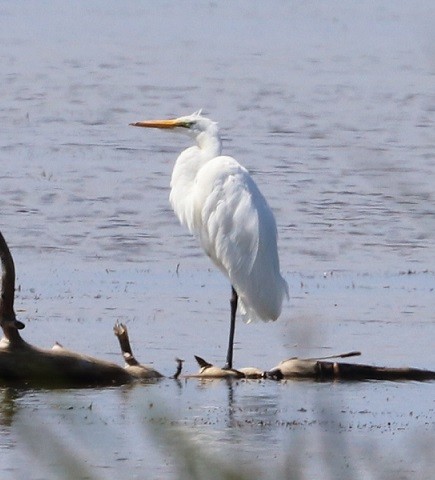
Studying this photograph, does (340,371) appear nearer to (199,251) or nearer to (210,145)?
(210,145)

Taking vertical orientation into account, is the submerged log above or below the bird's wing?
below

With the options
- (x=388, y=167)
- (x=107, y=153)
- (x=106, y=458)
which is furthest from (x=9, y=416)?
(x=107, y=153)

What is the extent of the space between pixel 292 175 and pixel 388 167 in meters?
13.5

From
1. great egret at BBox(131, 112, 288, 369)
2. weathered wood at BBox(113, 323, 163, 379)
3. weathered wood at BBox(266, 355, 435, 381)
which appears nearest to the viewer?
weathered wood at BBox(113, 323, 163, 379)

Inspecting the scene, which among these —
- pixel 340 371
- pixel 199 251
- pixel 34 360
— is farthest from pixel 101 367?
pixel 199 251

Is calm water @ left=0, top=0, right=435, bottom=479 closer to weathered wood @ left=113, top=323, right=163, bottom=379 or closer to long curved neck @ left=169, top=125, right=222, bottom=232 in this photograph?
weathered wood @ left=113, top=323, right=163, bottom=379

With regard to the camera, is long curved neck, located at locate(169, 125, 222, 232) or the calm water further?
long curved neck, located at locate(169, 125, 222, 232)

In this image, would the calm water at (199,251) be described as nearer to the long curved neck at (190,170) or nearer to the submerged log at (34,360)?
the submerged log at (34,360)

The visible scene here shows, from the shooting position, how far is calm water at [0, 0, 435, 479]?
17.7 feet

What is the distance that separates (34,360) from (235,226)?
7.24 feet

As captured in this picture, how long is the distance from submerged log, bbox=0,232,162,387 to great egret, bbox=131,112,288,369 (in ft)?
3.43

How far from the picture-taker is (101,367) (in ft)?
25.2

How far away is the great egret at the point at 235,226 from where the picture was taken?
8.99 meters

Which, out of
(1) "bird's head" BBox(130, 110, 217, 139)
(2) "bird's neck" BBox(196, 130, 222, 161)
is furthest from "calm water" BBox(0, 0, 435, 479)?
(1) "bird's head" BBox(130, 110, 217, 139)
